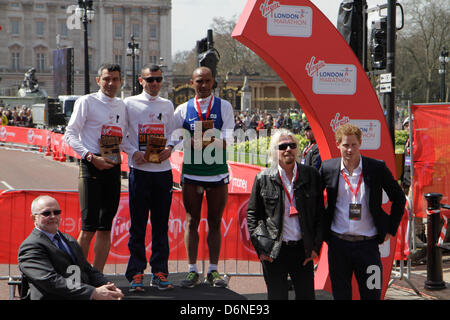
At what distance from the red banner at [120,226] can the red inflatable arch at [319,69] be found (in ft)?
4.22

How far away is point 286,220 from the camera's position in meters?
4.31

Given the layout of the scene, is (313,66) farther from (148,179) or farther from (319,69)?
(148,179)

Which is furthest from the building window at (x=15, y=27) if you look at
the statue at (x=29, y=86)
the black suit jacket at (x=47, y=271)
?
the black suit jacket at (x=47, y=271)

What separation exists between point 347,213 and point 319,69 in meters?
1.64

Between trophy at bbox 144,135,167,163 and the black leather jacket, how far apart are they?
1.18m

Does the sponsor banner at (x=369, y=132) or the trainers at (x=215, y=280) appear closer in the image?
the trainers at (x=215, y=280)

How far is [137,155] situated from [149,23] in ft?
325

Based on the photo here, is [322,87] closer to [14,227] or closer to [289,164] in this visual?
[289,164]

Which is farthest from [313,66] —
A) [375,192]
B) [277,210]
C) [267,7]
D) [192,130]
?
[277,210]

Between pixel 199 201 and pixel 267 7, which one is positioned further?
pixel 199 201

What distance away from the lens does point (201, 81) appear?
215 inches

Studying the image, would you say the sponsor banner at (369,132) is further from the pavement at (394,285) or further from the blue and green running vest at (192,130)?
the pavement at (394,285)

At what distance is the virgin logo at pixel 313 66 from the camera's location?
550cm

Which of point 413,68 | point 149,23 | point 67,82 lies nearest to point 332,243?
point 67,82
